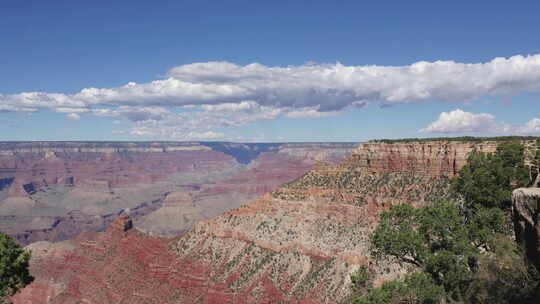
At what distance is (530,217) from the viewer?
15.4 meters

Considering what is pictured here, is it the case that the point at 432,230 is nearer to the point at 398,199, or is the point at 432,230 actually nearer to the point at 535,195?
the point at 535,195

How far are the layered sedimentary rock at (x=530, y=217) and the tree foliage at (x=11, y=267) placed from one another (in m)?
31.3

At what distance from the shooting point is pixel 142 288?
277 feet

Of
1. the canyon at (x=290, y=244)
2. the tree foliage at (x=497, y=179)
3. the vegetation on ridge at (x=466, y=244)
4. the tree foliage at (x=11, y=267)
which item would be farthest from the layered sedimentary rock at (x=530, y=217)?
the canyon at (x=290, y=244)

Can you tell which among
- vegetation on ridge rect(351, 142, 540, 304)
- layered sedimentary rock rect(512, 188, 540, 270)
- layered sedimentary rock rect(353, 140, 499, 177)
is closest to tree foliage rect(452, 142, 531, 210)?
vegetation on ridge rect(351, 142, 540, 304)

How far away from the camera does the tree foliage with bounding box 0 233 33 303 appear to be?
103ft

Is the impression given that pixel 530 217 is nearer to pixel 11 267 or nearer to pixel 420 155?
pixel 11 267

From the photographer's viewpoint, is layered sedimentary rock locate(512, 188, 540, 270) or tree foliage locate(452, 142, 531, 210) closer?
layered sedimentary rock locate(512, 188, 540, 270)

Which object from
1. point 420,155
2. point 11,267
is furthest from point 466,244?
point 420,155

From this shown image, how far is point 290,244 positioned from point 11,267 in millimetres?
55193

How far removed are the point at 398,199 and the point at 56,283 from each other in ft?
295

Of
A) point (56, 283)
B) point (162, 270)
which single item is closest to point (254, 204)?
point (162, 270)

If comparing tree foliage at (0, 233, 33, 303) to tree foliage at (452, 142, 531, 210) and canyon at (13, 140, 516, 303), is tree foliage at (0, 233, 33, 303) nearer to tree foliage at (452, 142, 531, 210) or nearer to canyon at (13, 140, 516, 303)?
tree foliage at (452, 142, 531, 210)

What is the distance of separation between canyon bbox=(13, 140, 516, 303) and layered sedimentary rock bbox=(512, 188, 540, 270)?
47804mm
